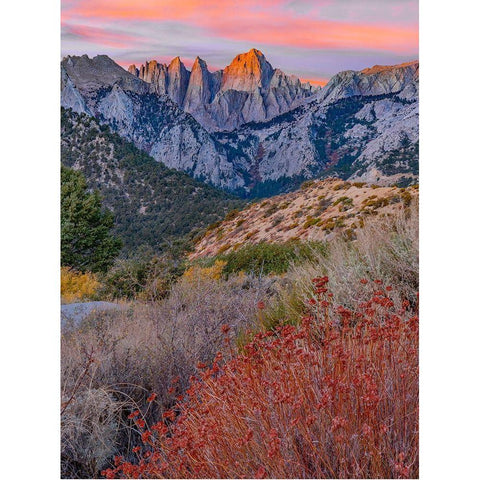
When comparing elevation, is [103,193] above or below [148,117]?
below

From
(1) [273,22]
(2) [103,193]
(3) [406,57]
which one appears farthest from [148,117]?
(3) [406,57]

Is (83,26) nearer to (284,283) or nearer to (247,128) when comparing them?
(247,128)

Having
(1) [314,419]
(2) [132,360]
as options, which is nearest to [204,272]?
(2) [132,360]

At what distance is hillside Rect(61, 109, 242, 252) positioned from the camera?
6293mm

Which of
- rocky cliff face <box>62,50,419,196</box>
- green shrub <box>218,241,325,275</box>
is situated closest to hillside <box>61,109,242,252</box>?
rocky cliff face <box>62,50,419,196</box>

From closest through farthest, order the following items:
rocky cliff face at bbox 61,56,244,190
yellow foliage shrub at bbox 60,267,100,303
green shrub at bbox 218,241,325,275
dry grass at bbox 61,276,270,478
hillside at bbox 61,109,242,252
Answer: dry grass at bbox 61,276,270,478 → rocky cliff face at bbox 61,56,244,190 → green shrub at bbox 218,241,325,275 → yellow foliage shrub at bbox 60,267,100,303 → hillside at bbox 61,109,242,252

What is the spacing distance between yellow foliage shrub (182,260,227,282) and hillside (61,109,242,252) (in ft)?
1.51

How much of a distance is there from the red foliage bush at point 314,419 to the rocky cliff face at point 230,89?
2718 millimetres

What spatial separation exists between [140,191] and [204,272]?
178 centimetres

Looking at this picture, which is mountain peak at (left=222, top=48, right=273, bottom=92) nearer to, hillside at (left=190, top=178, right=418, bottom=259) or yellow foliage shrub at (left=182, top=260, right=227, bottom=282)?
hillside at (left=190, top=178, right=418, bottom=259)

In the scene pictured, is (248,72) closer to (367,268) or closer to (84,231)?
(367,268)
